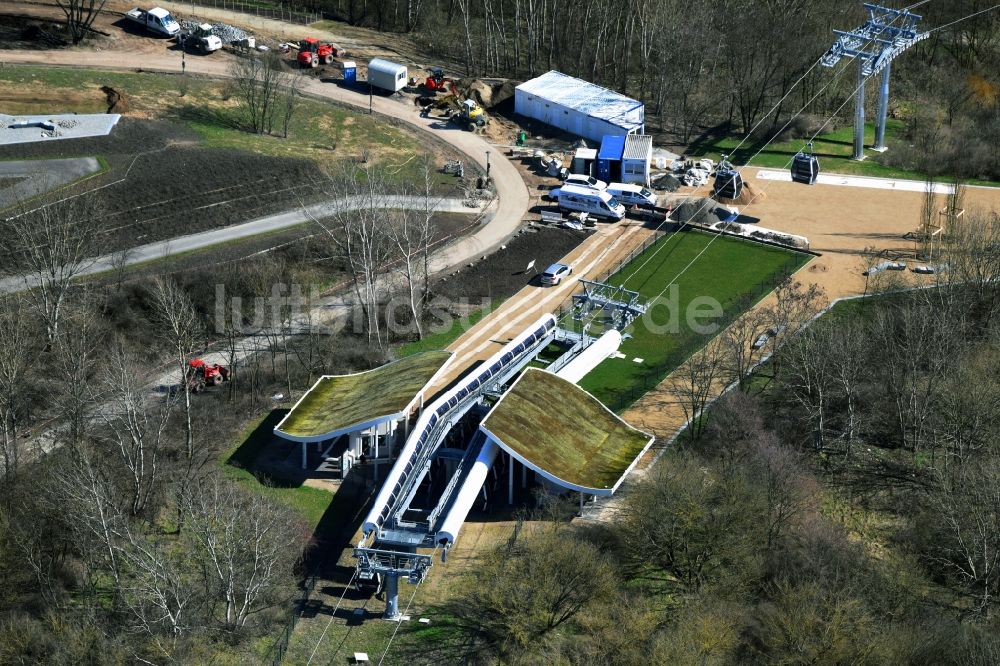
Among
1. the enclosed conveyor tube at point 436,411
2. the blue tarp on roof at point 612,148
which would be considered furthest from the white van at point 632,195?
the enclosed conveyor tube at point 436,411

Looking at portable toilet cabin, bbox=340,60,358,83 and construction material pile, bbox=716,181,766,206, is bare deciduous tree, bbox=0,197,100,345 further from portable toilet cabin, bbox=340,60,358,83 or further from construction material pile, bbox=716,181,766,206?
construction material pile, bbox=716,181,766,206

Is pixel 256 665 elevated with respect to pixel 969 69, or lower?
lower

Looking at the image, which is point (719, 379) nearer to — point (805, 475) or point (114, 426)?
point (805, 475)

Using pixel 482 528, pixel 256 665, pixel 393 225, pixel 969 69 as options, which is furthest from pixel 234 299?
pixel 969 69

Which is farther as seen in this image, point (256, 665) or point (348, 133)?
point (348, 133)

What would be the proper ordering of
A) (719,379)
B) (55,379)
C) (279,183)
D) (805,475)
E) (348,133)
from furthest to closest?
(348,133), (279,183), (719,379), (55,379), (805,475)

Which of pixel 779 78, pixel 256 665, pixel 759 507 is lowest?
pixel 256 665

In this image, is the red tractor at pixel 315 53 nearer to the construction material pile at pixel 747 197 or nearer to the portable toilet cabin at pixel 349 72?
the portable toilet cabin at pixel 349 72
